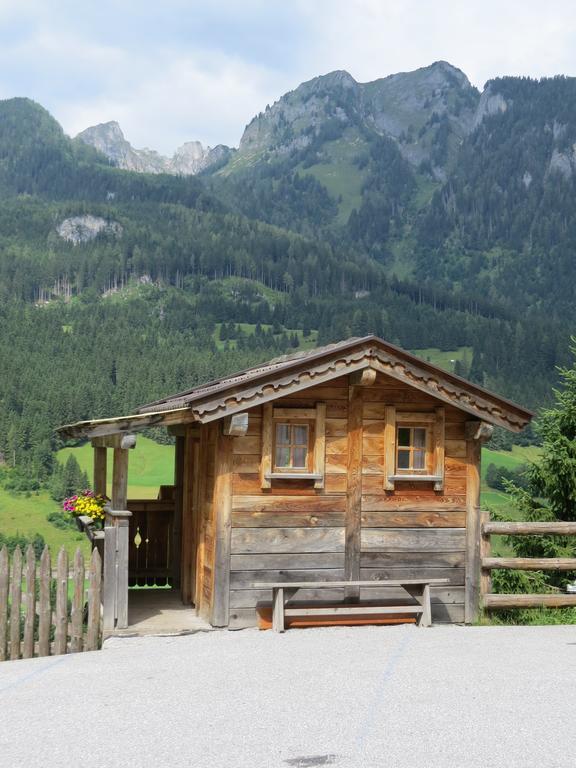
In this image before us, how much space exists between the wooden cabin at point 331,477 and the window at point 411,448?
16mm

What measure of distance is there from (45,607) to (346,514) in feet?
13.8

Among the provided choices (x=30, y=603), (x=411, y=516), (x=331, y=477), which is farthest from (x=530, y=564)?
(x=30, y=603)

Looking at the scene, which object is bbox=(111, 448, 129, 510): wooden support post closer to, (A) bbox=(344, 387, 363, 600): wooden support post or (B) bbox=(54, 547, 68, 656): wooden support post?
(B) bbox=(54, 547, 68, 656): wooden support post

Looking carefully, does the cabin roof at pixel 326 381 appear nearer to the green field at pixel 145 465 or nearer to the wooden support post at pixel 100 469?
the wooden support post at pixel 100 469

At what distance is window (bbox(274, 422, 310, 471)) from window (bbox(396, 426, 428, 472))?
1.39m

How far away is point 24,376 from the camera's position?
17238 cm

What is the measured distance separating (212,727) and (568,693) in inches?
135

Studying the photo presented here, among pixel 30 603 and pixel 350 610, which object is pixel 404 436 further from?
pixel 30 603

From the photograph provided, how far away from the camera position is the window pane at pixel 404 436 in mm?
12758

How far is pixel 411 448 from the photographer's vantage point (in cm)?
1273

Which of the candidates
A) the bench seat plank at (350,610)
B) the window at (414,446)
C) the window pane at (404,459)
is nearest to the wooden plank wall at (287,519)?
the bench seat plank at (350,610)

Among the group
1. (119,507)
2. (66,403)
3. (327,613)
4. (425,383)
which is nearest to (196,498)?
(119,507)

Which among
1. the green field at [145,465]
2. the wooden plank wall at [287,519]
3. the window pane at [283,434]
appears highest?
the window pane at [283,434]

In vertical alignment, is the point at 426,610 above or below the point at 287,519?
below
